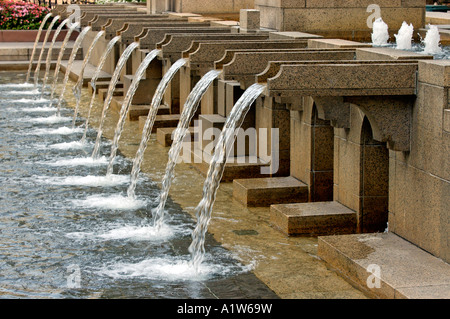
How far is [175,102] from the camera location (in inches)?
661

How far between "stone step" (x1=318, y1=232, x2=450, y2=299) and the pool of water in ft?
2.58

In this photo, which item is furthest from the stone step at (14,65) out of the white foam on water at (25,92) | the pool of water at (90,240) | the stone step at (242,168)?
the stone step at (242,168)

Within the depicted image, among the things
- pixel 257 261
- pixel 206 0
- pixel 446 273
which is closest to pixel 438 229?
pixel 446 273

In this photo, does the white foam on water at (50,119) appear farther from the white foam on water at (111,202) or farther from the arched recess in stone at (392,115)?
the arched recess in stone at (392,115)

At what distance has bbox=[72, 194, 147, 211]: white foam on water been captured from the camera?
1064cm

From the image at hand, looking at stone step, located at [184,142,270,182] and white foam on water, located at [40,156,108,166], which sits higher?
stone step, located at [184,142,270,182]

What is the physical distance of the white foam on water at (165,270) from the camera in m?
7.96

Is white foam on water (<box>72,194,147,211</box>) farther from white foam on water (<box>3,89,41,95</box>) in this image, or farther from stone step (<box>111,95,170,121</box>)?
white foam on water (<box>3,89,41,95</box>)

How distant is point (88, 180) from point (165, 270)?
427cm

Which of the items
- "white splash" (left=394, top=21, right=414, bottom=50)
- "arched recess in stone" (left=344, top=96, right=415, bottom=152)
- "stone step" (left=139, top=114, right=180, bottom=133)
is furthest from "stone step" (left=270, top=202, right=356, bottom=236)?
"stone step" (left=139, top=114, right=180, bottom=133)

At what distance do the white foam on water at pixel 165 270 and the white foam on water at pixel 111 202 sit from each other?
2271mm

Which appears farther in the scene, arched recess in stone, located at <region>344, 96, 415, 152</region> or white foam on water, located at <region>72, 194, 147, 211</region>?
white foam on water, located at <region>72, 194, 147, 211</region>

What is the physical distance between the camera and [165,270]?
8.14 meters
